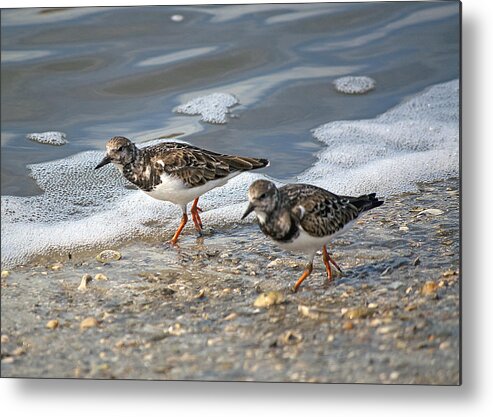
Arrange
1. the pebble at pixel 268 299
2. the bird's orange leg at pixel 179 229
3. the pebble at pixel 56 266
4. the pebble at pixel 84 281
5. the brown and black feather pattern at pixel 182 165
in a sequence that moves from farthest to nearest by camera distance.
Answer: the bird's orange leg at pixel 179 229 → the brown and black feather pattern at pixel 182 165 → the pebble at pixel 56 266 → the pebble at pixel 84 281 → the pebble at pixel 268 299

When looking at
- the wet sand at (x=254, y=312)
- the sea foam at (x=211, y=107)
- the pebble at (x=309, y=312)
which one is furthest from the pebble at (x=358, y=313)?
the sea foam at (x=211, y=107)

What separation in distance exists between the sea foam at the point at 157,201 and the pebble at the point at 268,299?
1.95 feet

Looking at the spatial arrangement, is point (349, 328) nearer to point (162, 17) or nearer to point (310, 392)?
point (310, 392)

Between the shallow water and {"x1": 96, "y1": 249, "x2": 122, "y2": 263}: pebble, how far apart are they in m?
0.09

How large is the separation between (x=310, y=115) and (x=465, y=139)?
86cm

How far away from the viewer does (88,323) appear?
3.07m

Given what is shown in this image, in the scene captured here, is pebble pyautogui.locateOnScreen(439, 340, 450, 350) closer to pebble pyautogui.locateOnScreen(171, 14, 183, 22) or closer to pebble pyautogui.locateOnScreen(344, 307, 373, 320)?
pebble pyautogui.locateOnScreen(344, 307, 373, 320)

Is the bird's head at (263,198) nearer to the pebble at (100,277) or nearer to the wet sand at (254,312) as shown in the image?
the wet sand at (254,312)

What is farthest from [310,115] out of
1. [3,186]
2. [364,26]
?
[3,186]

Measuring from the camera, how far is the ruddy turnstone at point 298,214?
2.94 m

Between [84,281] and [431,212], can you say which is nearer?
[84,281]

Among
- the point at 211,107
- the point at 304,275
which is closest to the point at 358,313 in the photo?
the point at 304,275

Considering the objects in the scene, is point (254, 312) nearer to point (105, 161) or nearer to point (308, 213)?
point (308, 213)

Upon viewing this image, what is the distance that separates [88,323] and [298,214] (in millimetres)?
906
